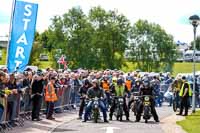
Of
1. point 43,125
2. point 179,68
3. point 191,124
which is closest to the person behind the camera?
point 43,125

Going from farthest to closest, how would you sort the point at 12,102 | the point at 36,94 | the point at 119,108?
the point at 119,108, the point at 36,94, the point at 12,102

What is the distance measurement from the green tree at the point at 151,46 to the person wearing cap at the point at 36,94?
53205mm

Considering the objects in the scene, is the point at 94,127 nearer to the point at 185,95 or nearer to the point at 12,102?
the point at 12,102

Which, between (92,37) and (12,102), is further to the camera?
(92,37)

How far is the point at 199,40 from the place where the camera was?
127438mm

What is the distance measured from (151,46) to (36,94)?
56.3 metres

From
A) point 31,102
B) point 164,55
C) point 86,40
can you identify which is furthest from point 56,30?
point 31,102

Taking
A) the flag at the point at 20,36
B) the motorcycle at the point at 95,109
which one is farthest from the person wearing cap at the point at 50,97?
the motorcycle at the point at 95,109

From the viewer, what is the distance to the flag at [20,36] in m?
23.7

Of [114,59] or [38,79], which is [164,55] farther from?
[38,79]

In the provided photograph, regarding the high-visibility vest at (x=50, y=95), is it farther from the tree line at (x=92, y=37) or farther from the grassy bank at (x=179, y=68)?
the grassy bank at (x=179, y=68)

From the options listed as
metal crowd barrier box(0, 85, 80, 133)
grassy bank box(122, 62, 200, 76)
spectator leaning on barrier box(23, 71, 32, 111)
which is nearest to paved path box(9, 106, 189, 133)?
metal crowd barrier box(0, 85, 80, 133)

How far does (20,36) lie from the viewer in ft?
78.3

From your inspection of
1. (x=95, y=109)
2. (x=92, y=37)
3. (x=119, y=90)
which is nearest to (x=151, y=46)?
(x=92, y=37)
